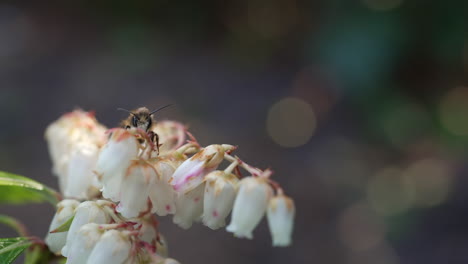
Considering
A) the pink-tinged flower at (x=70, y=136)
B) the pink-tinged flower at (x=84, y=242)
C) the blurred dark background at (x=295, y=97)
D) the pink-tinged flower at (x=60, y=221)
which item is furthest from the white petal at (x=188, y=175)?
the blurred dark background at (x=295, y=97)

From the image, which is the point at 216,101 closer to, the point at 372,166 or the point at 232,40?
the point at 232,40

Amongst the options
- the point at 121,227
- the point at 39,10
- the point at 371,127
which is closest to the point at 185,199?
the point at 121,227

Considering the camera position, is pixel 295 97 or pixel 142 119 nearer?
pixel 142 119

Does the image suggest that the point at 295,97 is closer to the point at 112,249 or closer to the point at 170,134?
the point at 170,134

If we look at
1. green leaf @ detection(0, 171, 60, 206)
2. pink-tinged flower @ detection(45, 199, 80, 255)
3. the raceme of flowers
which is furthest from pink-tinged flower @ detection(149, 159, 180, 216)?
green leaf @ detection(0, 171, 60, 206)

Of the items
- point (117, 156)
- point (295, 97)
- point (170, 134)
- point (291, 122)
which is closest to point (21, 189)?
point (170, 134)

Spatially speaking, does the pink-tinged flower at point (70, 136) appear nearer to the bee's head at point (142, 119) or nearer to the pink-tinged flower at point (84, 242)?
the bee's head at point (142, 119)

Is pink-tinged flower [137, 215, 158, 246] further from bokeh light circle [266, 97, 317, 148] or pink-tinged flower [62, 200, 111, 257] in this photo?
bokeh light circle [266, 97, 317, 148]
